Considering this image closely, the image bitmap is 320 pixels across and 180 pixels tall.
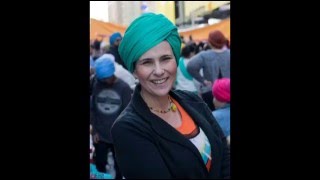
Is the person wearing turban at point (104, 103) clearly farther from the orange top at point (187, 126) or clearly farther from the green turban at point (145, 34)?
the green turban at point (145, 34)

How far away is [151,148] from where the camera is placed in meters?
1.54

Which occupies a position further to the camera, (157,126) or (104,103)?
(104,103)

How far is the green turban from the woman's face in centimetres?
2

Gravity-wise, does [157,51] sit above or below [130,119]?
above

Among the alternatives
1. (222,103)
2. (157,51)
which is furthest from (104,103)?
(157,51)

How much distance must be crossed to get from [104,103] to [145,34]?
1.14 m

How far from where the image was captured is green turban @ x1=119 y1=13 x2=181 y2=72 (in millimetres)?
1493

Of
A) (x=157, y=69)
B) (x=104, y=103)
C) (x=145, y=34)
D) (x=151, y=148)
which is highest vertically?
(x=145, y=34)

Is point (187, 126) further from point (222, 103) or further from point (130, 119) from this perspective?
point (222, 103)

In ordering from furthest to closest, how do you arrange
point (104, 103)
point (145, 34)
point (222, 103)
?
point (104, 103)
point (222, 103)
point (145, 34)

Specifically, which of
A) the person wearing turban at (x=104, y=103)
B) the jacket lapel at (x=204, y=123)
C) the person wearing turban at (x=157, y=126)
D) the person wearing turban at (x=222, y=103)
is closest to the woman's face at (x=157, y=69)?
the person wearing turban at (x=157, y=126)

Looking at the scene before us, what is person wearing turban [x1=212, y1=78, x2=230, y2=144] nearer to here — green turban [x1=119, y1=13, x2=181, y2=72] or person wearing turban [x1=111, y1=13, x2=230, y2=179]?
person wearing turban [x1=111, y1=13, x2=230, y2=179]
